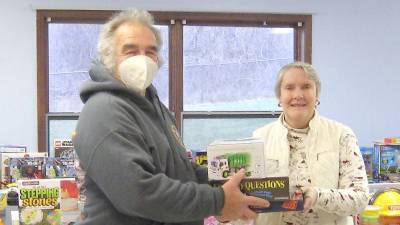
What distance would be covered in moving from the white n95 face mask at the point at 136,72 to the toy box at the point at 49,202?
93cm

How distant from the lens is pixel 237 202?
4.47 feet

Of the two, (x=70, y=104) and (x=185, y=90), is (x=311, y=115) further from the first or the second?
(x=70, y=104)

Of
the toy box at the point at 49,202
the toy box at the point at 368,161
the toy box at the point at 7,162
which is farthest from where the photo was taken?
the toy box at the point at 368,161

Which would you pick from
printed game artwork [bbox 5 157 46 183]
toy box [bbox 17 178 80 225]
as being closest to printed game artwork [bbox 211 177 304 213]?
toy box [bbox 17 178 80 225]

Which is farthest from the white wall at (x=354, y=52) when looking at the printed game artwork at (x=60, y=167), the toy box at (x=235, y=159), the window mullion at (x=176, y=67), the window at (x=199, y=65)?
the toy box at (x=235, y=159)

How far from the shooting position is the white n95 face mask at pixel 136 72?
1.37 m

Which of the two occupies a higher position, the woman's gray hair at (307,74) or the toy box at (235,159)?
the woman's gray hair at (307,74)

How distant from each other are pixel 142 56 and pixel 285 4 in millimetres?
3948

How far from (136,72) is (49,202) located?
105cm

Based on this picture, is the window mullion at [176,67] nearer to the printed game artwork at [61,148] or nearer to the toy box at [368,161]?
the printed game artwork at [61,148]

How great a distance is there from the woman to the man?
1.30 feet

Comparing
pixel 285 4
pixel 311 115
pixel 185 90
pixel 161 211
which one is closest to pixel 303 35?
pixel 285 4

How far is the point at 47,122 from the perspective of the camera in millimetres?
4879

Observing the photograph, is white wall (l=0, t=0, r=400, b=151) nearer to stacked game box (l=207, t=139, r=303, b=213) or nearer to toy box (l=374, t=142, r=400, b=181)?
toy box (l=374, t=142, r=400, b=181)
